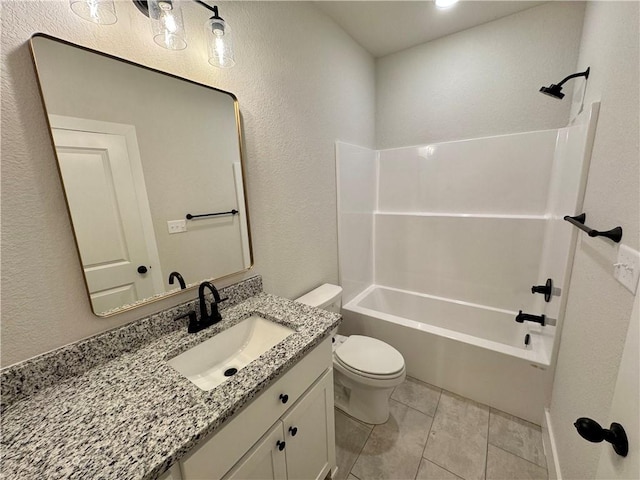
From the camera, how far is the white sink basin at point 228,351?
3.34ft

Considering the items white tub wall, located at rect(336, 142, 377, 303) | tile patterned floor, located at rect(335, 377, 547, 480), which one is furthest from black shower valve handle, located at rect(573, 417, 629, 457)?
white tub wall, located at rect(336, 142, 377, 303)

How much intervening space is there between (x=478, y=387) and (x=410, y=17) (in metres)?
2.63

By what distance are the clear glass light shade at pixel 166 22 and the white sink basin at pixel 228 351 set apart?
1150 mm

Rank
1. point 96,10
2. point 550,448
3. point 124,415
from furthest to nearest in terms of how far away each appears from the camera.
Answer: point 550,448, point 96,10, point 124,415

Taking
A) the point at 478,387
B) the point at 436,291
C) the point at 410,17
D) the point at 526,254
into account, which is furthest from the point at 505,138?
the point at 478,387

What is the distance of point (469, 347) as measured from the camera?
173 cm

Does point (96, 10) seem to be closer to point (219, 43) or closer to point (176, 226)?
point (219, 43)

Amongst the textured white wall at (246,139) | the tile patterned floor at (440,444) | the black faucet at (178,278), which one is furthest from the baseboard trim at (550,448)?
the black faucet at (178,278)

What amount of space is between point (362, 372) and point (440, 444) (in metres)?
0.61

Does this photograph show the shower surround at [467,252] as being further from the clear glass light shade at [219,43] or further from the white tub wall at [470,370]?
the clear glass light shade at [219,43]

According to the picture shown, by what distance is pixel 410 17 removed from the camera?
6.09 feet

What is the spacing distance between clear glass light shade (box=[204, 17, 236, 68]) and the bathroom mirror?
5.9 inches

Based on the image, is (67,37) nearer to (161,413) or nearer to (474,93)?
(161,413)

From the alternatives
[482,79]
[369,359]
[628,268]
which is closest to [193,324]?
[369,359]
